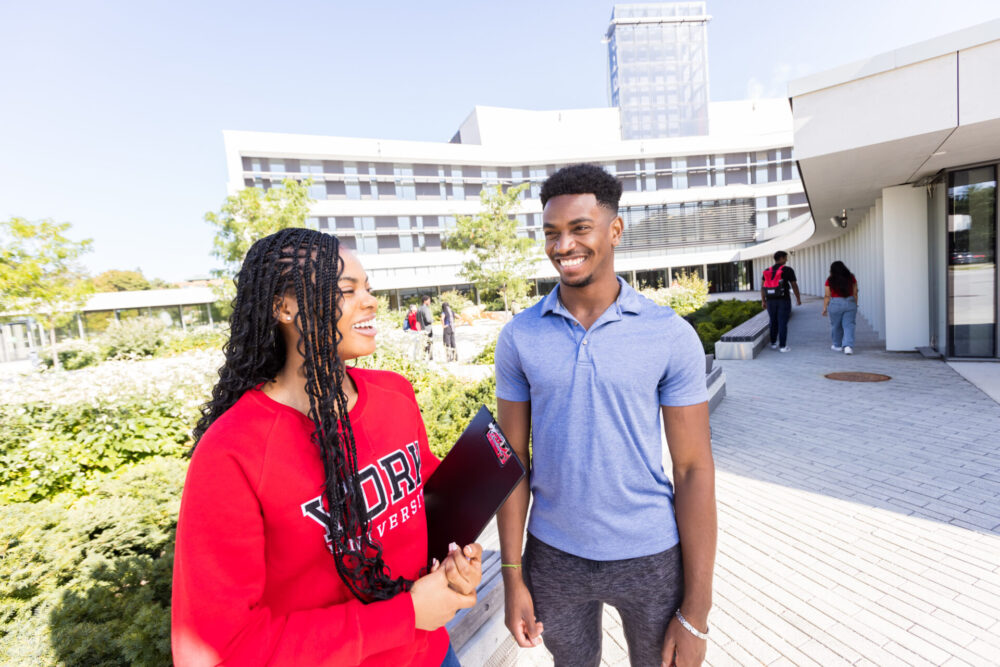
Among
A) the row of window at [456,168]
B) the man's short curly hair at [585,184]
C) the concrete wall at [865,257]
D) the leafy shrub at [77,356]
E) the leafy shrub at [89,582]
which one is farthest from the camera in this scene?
the row of window at [456,168]

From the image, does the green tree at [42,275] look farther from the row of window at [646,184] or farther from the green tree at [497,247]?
the row of window at [646,184]

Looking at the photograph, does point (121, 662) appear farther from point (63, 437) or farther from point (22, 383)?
point (22, 383)

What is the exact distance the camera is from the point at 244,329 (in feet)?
3.93

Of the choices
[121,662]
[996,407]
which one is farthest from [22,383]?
[996,407]

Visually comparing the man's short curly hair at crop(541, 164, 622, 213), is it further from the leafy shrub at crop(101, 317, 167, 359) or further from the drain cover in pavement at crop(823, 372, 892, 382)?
the leafy shrub at crop(101, 317, 167, 359)

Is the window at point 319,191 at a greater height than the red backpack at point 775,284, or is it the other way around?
the window at point 319,191

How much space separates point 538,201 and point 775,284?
113 ft

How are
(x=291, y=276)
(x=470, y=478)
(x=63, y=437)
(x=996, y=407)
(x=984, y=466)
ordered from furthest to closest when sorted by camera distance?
1. (x=996, y=407)
2. (x=63, y=437)
3. (x=984, y=466)
4. (x=470, y=478)
5. (x=291, y=276)

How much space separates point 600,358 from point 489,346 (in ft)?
39.9

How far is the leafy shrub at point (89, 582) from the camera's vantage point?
1982mm

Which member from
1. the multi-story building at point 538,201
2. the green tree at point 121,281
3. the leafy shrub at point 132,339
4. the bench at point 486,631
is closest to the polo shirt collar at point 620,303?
the bench at point 486,631

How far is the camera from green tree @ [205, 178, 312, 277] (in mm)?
19266

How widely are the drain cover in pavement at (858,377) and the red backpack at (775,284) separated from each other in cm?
238

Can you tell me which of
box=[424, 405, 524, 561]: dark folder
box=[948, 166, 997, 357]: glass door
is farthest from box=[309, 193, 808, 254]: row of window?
box=[424, 405, 524, 561]: dark folder
